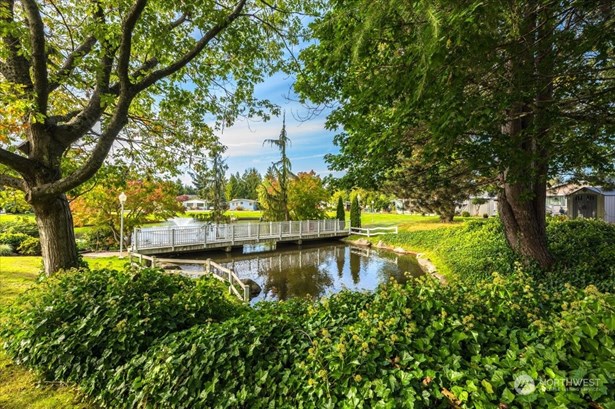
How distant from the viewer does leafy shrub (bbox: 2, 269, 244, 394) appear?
274 cm

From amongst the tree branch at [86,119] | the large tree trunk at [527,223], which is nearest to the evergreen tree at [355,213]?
the large tree trunk at [527,223]

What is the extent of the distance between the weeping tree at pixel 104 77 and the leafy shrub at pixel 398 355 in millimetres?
2984

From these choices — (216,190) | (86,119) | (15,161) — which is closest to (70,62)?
(86,119)

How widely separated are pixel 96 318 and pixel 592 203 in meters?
24.2

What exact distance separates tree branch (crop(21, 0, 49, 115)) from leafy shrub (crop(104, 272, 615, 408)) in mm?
3670

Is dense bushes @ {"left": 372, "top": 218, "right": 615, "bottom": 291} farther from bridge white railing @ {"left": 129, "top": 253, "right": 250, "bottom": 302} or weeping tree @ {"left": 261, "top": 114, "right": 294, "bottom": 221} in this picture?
weeping tree @ {"left": 261, "top": 114, "right": 294, "bottom": 221}

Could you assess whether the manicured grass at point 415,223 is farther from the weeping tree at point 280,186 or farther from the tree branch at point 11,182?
the tree branch at point 11,182

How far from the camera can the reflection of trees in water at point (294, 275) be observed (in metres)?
9.42

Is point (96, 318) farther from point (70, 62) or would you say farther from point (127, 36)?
point (70, 62)

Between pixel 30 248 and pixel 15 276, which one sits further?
pixel 30 248

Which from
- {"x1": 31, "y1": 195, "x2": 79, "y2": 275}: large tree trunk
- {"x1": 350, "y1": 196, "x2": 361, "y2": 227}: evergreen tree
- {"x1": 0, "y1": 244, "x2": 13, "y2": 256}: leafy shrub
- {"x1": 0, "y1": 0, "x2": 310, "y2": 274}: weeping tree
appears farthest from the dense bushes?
{"x1": 0, "y1": 244, "x2": 13, "y2": 256}: leafy shrub

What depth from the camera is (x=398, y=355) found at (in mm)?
1957

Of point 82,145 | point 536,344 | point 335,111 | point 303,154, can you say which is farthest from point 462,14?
point 303,154

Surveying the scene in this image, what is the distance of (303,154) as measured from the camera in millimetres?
19422
